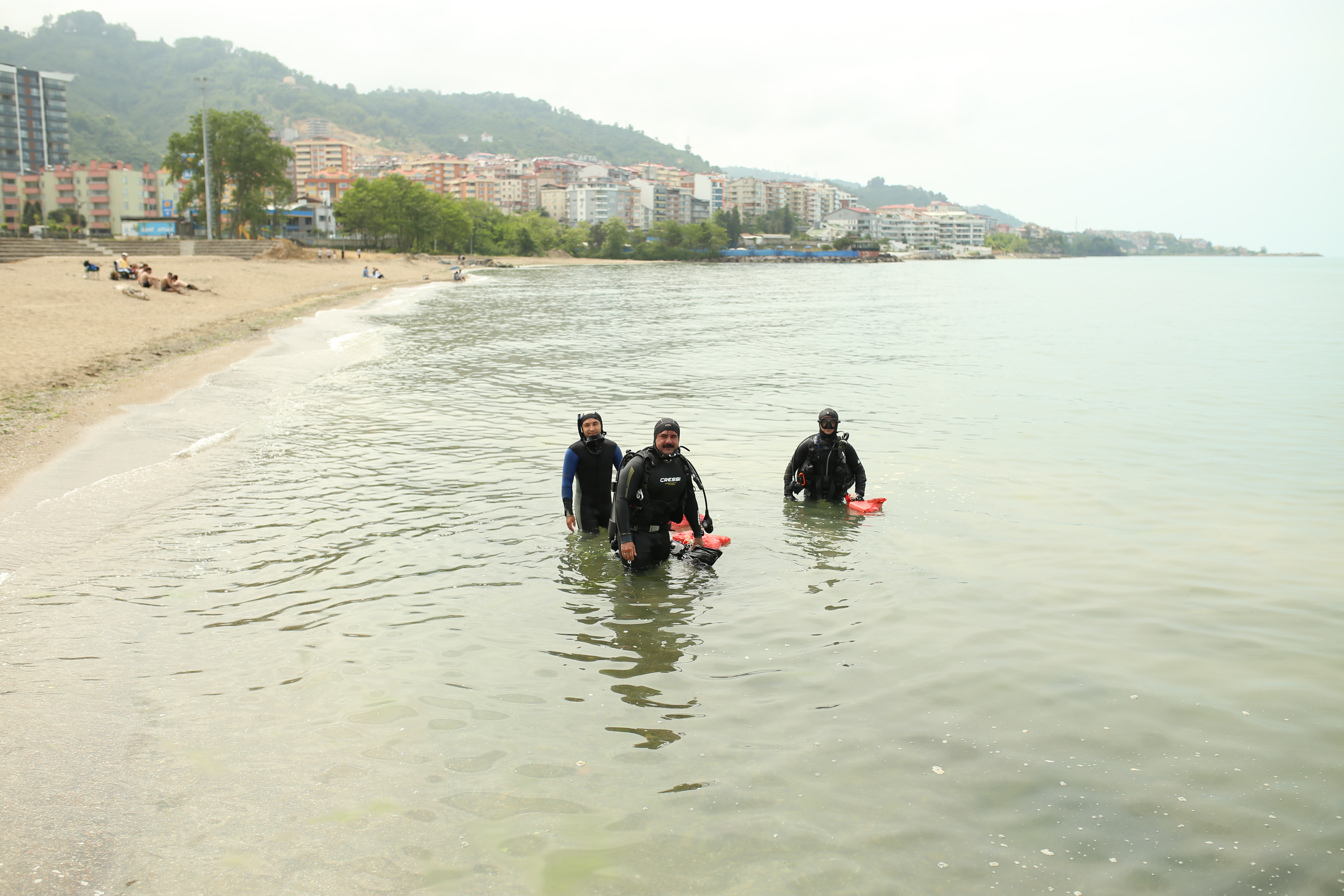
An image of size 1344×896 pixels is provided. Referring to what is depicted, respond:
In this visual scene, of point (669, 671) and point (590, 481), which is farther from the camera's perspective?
point (590, 481)

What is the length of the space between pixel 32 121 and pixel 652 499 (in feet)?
737

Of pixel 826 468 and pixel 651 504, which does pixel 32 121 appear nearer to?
pixel 826 468

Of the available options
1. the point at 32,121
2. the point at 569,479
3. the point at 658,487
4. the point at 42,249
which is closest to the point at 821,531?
the point at 658,487

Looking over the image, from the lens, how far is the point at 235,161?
9275 centimetres

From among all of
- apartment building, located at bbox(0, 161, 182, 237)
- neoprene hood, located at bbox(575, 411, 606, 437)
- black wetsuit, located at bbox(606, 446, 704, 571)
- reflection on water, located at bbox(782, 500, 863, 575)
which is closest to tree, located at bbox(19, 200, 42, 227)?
apartment building, located at bbox(0, 161, 182, 237)

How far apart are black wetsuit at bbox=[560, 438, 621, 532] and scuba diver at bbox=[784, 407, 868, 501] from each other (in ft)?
8.58

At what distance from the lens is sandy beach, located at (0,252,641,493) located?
582 inches

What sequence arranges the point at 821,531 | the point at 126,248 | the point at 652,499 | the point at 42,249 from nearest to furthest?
the point at 652,499 < the point at 821,531 < the point at 42,249 < the point at 126,248

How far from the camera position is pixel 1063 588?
8.70 m

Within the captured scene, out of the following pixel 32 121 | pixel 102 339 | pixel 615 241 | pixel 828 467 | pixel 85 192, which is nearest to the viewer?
pixel 828 467

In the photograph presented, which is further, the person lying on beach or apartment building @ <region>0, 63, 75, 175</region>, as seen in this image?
apartment building @ <region>0, 63, 75, 175</region>

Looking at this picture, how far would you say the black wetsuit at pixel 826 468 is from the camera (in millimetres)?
11094

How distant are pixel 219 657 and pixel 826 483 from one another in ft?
23.6

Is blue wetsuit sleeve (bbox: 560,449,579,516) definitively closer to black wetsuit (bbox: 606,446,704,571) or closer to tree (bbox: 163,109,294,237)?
black wetsuit (bbox: 606,446,704,571)
